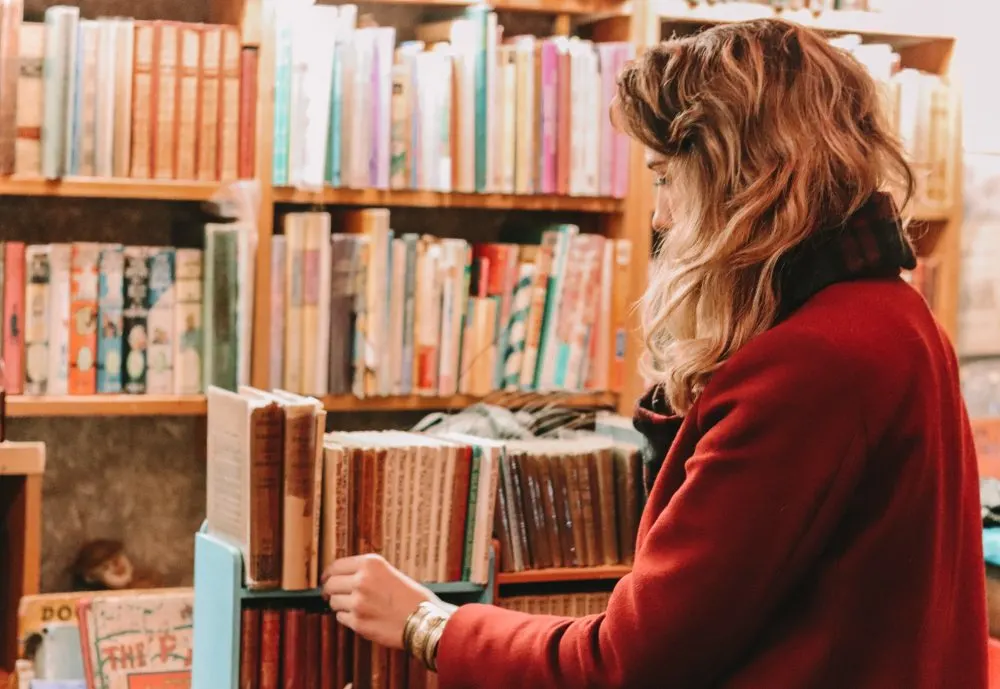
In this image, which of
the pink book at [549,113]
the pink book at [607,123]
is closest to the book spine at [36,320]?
the pink book at [549,113]

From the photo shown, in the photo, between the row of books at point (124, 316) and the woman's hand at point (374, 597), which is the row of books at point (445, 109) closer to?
the row of books at point (124, 316)

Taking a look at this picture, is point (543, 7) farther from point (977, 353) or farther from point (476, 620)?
point (476, 620)

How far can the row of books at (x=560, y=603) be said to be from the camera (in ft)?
7.07

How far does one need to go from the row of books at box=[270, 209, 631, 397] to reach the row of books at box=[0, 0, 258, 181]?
209mm

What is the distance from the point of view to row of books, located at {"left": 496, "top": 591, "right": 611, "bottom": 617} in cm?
215

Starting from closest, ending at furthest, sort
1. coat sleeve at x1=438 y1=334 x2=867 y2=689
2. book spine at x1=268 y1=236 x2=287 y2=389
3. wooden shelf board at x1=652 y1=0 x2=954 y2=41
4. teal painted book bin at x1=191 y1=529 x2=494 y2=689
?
coat sleeve at x1=438 y1=334 x2=867 y2=689
teal painted book bin at x1=191 y1=529 x2=494 y2=689
book spine at x1=268 y1=236 x2=287 y2=389
wooden shelf board at x1=652 y1=0 x2=954 y2=41

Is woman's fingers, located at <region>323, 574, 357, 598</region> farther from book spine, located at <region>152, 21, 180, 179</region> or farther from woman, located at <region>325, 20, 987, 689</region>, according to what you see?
book spine, located at <region>152, 21, 180, 179</region>

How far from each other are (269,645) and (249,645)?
26 millimetres

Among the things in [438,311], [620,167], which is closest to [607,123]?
[620,167]

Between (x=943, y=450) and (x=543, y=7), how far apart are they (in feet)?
5.47

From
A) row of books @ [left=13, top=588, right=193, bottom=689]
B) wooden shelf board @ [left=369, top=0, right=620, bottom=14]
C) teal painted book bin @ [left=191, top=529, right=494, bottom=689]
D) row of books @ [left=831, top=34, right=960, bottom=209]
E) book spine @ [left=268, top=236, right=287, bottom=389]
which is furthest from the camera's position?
row of books @ [left=831, top=34, right=960, bottom=209]

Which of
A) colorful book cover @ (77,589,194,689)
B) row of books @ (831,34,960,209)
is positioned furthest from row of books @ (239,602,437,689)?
row of books @ (831,34,960,209)

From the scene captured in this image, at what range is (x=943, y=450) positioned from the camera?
3.48ft

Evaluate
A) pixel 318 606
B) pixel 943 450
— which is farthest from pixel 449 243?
pixel 943 450
